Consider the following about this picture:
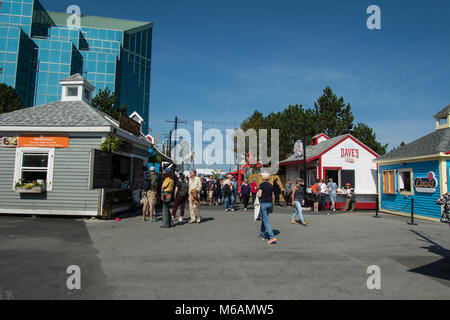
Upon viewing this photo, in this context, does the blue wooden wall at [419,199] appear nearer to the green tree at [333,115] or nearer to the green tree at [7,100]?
the green tree at [333,115]

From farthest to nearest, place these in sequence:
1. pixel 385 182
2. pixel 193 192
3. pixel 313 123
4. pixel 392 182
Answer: pixel 313 123 → pixel 385 182 → pixel 392 182 → pixel 193 192

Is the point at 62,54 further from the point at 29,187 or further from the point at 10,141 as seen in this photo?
the point at 29,187

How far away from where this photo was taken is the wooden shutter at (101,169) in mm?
11357

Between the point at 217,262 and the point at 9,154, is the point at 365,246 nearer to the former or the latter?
the point at 217,262

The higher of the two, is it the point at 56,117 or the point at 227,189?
the point at 56,117

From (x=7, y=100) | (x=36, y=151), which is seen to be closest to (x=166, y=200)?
(x=36, y=151)

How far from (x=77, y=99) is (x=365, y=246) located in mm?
14974

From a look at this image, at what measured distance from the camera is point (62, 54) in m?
45.6

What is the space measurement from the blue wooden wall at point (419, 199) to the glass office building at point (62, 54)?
42449 mm

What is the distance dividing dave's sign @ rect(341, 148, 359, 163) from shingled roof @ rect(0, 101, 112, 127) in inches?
614

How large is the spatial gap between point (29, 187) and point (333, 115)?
33511mm

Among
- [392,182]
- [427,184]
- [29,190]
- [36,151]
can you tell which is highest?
[36,151]

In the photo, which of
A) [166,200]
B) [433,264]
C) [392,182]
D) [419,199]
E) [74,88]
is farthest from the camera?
[392,182]

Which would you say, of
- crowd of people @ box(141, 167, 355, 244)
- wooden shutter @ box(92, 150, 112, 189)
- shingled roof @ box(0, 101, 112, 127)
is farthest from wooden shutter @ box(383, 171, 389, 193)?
shingled roof @ box(0, 101, 112, 127)
